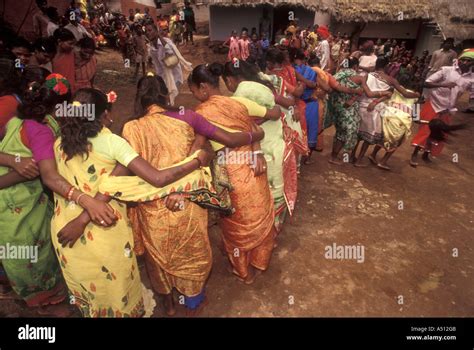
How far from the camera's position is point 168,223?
247cm

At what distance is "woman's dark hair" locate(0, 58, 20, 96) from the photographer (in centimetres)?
262

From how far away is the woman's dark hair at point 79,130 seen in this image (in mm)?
2070

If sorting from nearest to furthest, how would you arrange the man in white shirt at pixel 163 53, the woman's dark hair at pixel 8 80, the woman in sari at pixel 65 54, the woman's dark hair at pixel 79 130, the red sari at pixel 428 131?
the woman's dark hair at pixel 79 130, the woman's dark hair at pixel 8 80, the woman in sari at pixel 65 54, the red sari at pixel 428 131, the man in white shirt at pixel 163 53

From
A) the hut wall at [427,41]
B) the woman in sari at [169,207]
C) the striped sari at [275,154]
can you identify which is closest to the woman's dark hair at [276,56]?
the striped sari at [275,154]

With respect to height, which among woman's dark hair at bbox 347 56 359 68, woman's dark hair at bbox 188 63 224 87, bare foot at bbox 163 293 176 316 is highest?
woman's dark hair at bbox 188 63 224 87

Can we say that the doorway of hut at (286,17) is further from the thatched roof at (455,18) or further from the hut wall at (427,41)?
the thatched roof at (455,18)

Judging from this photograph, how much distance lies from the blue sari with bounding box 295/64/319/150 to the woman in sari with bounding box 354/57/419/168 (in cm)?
86

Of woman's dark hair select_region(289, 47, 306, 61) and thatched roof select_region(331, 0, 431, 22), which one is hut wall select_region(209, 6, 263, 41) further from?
woman's dark hair select_region(289, 47, 306, 61)

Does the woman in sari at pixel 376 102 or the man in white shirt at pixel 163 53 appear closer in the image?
the woman in sari at pixel 376 102

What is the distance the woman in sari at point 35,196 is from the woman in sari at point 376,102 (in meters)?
4.76

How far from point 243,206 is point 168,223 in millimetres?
863

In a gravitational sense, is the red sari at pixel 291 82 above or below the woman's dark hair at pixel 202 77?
below

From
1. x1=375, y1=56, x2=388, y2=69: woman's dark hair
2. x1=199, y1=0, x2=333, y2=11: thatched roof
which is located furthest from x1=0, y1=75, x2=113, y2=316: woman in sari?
Result: x1=199, y1=0, x2=333, y2=11: thatched roof

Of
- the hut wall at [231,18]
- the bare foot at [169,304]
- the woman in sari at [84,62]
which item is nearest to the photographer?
the bare foot at [169,304]
